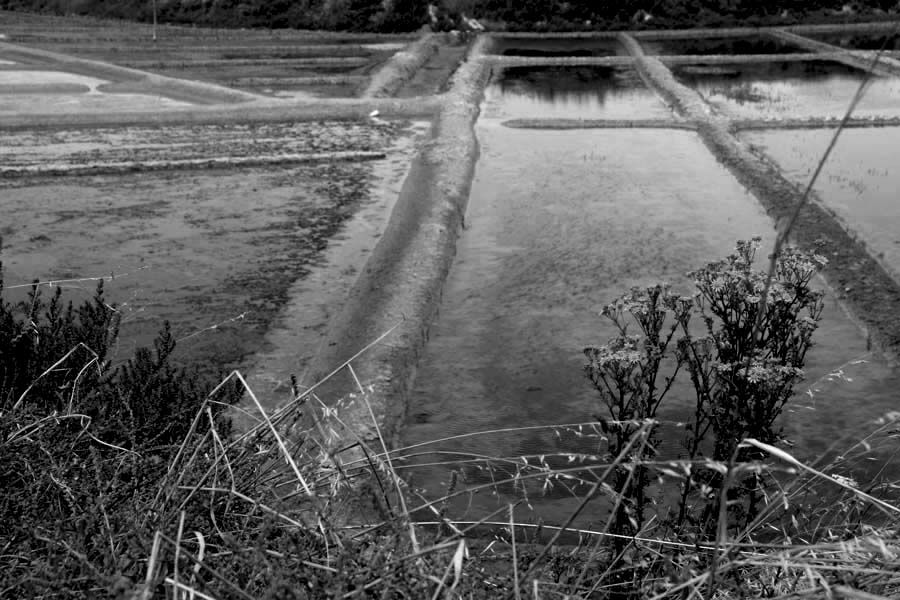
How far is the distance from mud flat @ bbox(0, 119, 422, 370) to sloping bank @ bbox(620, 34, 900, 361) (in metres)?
3.51

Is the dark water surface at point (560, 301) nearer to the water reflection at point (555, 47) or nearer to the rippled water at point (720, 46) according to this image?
the rippled water at point (720, 46)

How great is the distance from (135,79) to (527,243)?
1349 cm

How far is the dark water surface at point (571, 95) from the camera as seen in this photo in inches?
571

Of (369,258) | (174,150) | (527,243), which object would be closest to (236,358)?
(369,258)

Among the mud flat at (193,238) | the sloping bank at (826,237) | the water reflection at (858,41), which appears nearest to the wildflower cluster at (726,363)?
the sloping bank at (826,237)

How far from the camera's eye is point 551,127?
43.5 ft

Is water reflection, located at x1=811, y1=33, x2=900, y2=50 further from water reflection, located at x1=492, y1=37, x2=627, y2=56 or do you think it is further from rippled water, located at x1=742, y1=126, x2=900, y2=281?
rippled water, located at x1=742, y1=126, x2=900, y2=281

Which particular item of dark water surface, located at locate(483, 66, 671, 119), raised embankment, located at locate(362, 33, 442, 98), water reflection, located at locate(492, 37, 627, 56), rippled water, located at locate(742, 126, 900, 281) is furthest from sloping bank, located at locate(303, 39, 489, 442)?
water reflection, located at locate(492, 37, 627, 56)

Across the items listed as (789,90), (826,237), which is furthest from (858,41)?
(826,237)

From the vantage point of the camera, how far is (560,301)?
21.7 ft

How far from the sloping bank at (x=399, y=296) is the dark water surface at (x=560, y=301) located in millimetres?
132

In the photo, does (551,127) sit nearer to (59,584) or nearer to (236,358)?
(236,358)

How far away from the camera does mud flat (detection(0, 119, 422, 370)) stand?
6426mm

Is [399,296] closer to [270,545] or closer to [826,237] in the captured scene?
[826,237]
